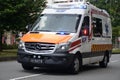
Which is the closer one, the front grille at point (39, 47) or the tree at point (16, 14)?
the front grille at point (39, 47)

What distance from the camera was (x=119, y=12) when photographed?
241 feet

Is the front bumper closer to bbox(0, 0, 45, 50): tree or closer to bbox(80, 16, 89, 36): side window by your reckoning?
bbox(80, 16, 89, 36): side window

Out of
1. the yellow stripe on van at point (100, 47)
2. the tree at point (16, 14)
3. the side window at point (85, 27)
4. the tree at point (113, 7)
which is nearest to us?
the side window at point (85, 27)

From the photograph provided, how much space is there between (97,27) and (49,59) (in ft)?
14.4

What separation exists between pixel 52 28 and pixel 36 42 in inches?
51.3

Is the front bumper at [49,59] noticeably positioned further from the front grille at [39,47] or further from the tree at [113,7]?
the tree at [113,7]

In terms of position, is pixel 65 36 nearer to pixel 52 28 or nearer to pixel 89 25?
pixel 52 28

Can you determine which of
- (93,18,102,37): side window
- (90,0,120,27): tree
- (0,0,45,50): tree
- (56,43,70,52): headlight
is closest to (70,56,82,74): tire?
(56,43,70,52): headlight

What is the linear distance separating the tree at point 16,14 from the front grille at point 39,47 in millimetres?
17302

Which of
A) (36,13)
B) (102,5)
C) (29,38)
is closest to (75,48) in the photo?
(29,38)

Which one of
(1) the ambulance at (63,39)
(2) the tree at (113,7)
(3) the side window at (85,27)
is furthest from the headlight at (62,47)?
(2) the tree at (113,7)

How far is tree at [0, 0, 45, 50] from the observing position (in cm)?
3331

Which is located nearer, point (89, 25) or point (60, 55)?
point (60, 55)

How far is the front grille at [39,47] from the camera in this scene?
606 inches
